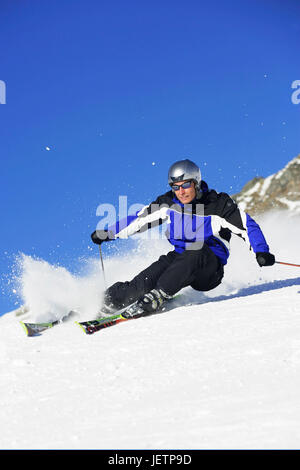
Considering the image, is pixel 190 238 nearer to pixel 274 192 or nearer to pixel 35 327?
pixel 35 327

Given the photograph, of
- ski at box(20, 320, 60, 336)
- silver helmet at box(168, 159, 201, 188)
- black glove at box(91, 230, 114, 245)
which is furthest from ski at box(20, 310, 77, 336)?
silver helmet at box(168, 159, 201, 188)

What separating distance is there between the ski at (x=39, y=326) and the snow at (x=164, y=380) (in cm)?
9

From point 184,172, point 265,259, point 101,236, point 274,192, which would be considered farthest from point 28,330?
point 274,192

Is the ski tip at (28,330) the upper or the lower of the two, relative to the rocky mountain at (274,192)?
lower

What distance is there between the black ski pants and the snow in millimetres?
301

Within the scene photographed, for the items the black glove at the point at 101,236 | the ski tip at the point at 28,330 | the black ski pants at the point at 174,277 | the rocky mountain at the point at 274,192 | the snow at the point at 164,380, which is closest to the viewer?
the snow at the point at 164,380

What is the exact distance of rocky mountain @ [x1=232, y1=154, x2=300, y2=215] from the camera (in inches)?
2209

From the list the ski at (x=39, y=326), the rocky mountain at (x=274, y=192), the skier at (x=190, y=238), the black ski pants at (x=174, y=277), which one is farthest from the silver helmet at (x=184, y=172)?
the rocky mountain at (x=274, y=192)

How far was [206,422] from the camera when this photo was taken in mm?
2160

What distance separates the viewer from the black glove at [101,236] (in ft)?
18.3

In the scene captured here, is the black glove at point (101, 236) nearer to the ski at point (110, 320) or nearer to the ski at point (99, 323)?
the ski at point (110, 320)

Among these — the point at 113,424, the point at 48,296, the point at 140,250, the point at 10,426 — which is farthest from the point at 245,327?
the point at 140,250

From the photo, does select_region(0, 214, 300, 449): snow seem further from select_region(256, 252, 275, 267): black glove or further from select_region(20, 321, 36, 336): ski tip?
select_region(256, 252, 275, 267): black glove

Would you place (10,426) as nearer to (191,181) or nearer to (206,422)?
(206,422)
